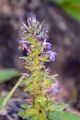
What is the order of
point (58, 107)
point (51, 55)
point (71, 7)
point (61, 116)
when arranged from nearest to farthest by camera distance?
point (51, 55) → point (58, 107) → point (61, 116) → point (71, 7)

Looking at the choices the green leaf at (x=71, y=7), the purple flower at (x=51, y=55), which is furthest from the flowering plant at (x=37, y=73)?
the green leaf at (x=71, y=7)

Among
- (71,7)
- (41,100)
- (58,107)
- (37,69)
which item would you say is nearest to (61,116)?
(58,107)

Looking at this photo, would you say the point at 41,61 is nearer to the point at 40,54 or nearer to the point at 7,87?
the point at 40,54

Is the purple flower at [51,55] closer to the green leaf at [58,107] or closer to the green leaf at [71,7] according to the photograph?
the green leaf at [58,107]

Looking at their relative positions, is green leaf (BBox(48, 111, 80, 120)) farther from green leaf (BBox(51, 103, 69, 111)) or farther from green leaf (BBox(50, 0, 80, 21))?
green leaf (BBox(50, 0, 80, 21))

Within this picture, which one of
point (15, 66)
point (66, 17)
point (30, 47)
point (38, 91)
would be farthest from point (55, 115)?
point (66, 17)

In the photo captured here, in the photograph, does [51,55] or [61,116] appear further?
[61,116]

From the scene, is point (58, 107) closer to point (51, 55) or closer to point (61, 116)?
point (61, 116)

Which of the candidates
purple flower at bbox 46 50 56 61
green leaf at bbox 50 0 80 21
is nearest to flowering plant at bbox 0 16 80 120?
purple flower at bbox 46 50 56 61

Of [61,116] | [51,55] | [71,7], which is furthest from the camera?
[71,7]

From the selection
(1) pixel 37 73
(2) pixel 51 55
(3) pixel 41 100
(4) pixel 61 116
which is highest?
(2) pixel 51 55

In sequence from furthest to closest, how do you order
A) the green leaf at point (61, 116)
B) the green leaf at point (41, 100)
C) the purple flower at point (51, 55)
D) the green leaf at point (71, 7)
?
1. the green leaf at point (71, 7)
2. the green leaf at point (61, 116)
3. the green leaf at point (41, 100)
4. the purple flower at point (51, 55)
